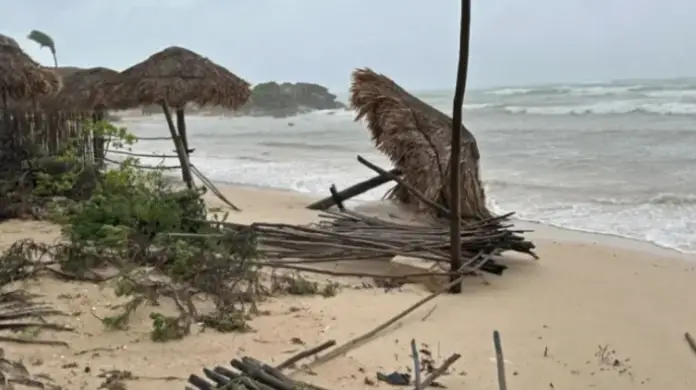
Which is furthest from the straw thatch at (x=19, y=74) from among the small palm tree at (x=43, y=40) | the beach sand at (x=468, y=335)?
the small palm tree at (x=43, y=40)

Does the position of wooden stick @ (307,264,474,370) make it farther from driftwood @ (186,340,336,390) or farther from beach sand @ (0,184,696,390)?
driftwood @ (186,340,336,390)

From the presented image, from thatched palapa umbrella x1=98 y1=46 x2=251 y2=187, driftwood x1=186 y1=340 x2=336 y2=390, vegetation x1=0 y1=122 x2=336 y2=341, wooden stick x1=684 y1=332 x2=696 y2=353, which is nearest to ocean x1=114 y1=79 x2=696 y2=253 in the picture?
thatched palapa umbrella x1=98 y1=46 x2=251 y2=187

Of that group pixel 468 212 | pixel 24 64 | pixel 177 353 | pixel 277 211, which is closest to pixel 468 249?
pixel 468 212

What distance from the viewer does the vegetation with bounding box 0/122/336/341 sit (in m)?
4.19

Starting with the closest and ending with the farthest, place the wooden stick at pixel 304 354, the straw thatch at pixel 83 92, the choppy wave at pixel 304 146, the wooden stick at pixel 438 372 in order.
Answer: the wooden stick at pixel 438 372 < the wooden stick at pixel 304 354 < the straw thatch at pixel 83 92 < the choppy wave at pixel 304 146

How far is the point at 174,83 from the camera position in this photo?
8.73 m

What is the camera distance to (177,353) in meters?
3.66

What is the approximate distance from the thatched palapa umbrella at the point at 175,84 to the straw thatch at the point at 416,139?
1690 millimetres

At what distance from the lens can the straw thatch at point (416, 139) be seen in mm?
7625

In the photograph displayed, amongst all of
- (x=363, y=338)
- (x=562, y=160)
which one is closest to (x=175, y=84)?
(x=363, y=338)

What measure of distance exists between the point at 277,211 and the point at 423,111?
2.45 meters

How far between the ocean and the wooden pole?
10.7ft

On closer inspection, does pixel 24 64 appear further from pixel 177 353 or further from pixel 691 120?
pixel 691 120

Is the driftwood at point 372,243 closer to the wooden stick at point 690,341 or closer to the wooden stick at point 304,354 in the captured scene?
the wooden stick at point 690,341
